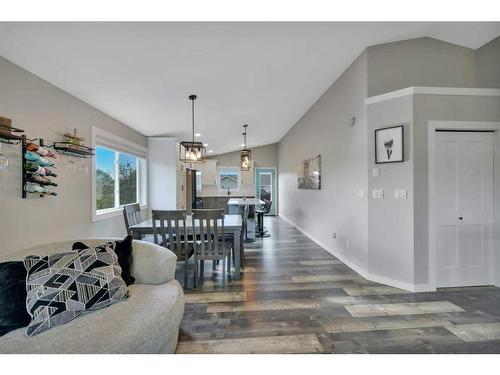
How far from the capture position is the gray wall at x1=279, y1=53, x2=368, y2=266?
3.39m

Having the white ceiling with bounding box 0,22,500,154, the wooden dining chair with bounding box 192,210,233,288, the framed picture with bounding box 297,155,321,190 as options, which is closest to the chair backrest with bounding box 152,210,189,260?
the wooden dining chair with bounding box 192,210,233,288

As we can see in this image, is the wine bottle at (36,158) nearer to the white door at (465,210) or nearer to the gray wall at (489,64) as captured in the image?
the white door at (465,210)

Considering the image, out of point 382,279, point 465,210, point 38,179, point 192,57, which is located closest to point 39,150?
point 38,179

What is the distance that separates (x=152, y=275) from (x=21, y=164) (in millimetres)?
1677

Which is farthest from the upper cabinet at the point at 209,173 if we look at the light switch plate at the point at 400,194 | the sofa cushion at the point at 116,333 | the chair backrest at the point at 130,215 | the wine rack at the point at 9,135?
the sofa cushion at the point at 116,333

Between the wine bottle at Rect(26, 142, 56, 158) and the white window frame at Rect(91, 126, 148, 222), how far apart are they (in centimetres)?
97

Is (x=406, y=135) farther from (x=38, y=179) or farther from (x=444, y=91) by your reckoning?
(x=38, y=179)

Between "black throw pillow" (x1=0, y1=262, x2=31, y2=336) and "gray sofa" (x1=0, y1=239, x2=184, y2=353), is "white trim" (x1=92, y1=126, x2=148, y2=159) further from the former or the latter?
"black throw pillow" (x1=0, y1=262, x2=31, y2=336)

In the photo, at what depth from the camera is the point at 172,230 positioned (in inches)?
121

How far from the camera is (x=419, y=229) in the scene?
2.88 meters

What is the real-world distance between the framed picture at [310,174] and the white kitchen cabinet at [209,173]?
3.77m

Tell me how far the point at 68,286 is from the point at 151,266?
571mm
